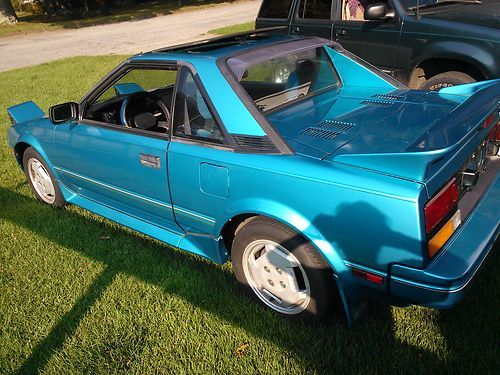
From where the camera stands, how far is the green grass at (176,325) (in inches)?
93.0

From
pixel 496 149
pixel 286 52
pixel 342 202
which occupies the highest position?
pixel 286 52

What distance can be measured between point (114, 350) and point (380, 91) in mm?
2601

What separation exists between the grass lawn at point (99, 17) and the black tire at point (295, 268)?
24.0 metres

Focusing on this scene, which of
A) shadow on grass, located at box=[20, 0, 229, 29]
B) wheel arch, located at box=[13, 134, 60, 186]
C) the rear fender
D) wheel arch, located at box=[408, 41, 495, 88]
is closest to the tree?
shadow on grass, located at box=[20, 0, 229, 29]

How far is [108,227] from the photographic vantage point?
3.95m

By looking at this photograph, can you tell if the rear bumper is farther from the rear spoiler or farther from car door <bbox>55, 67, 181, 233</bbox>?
the rear spoiler

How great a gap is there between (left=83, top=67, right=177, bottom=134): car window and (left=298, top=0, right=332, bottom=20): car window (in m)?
3.28

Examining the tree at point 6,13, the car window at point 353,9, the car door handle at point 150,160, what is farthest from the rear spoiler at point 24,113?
the tree at point 6,13

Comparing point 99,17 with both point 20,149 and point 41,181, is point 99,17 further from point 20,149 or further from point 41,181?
point 41,181

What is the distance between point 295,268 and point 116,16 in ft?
95.2

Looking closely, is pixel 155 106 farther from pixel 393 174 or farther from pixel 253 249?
pixel 393 174

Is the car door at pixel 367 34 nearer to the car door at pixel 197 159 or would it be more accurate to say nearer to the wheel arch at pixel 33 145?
the car door at pixel 197 159

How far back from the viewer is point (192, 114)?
9.23 feet

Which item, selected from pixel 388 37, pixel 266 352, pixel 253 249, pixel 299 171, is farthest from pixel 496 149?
pixel 388 37
